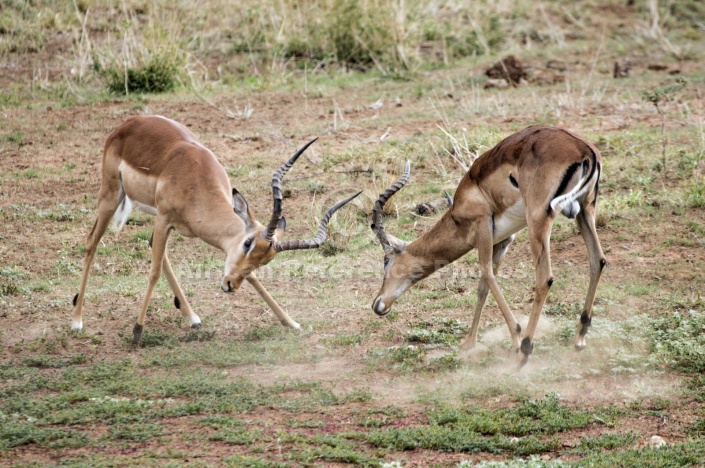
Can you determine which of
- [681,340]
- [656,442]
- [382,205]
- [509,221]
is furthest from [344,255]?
[656,442]

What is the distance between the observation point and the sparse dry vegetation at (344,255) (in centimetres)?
514

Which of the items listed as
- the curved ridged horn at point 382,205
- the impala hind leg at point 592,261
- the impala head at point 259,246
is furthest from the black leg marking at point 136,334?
the impala hind leg at point 592,261

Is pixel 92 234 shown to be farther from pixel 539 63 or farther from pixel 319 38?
pixel 539 63

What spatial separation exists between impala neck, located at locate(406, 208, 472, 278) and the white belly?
9.9 inches

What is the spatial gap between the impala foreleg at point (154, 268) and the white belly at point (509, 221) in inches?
92.9

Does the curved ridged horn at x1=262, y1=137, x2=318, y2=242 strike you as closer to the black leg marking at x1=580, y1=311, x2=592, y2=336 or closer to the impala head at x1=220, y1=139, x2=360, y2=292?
the impala head at x1=220, y1=139, x2=360, y2=292

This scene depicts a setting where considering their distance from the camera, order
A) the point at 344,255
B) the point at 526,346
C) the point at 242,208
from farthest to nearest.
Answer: the point at 344,255 → the point at 242,208 → the point at 526,346

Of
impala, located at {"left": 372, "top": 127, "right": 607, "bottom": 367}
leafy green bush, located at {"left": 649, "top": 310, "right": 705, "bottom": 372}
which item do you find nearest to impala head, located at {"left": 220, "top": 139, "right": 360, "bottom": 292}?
impala, located at {"left": 372, "top": 127, "right": 607, "bottom": 367}

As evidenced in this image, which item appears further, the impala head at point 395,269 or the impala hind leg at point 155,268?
the impala head at point 395,269

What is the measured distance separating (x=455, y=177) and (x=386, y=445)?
5.09m

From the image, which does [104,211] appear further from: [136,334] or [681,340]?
[681,340]

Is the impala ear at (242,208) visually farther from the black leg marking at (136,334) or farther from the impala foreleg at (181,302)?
the black leg marking at (136,334)

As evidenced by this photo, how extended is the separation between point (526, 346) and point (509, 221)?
0.92 meters

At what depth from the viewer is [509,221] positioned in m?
6.36
